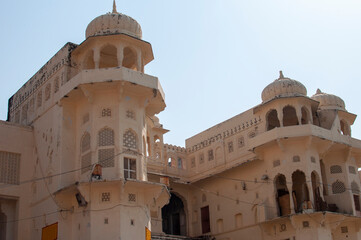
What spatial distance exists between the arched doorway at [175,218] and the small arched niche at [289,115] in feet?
28.1

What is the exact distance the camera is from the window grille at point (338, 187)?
28.7 metres

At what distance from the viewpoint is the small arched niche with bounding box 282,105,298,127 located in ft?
99.8

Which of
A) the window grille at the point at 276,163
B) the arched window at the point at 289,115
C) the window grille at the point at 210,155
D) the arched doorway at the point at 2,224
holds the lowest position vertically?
the arched doorway at the point at 2,224

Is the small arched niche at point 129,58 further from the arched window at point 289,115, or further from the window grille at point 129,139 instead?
the arched window at point 289,115

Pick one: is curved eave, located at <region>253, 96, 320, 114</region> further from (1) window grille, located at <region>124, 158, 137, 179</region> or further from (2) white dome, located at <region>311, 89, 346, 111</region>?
(1) window grille, located at <region>124, 158, 137, 179</region>

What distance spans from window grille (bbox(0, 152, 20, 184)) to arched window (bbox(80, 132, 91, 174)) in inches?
177

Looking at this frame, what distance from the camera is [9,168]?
2622 cm

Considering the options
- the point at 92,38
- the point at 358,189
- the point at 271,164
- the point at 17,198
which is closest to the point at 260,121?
the point at 271,164

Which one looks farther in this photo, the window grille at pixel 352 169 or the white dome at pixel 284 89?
the window grille at pixel 352 169

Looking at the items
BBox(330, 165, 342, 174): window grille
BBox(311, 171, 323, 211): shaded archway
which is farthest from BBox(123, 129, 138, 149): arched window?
BBox(330, 165, 342, 174): window grille

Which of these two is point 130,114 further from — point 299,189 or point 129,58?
point 299,189

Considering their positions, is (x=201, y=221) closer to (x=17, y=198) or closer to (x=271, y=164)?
(x=271, y=164)

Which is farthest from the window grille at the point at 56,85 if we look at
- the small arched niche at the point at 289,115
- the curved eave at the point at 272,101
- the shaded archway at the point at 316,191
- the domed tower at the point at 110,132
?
the shaded archway at the point at 316,191

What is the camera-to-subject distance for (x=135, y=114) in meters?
24.2
